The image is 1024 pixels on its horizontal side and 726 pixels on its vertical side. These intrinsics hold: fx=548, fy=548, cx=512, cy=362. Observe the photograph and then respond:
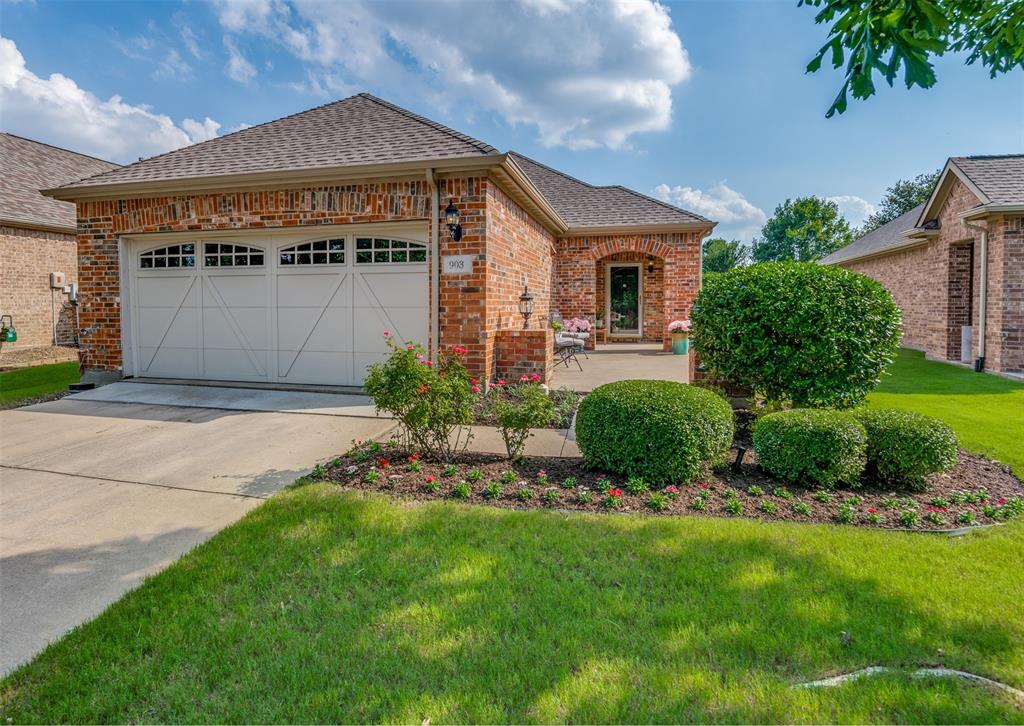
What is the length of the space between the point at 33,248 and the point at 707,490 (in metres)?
17.0

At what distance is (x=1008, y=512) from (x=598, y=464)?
287 centimetres

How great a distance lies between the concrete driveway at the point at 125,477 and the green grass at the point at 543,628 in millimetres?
348

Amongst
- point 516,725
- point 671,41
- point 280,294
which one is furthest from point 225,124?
point 516,725

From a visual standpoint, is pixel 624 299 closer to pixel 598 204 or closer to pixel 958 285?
pixel 598 204

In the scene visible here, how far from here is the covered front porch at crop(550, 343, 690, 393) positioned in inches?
358

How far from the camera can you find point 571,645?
235 centimetres

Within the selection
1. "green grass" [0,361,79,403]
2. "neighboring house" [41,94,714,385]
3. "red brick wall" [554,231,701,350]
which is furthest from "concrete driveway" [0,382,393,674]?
"red brick wall" [554,231,701,350]

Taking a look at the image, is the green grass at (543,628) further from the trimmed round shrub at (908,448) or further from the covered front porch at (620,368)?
the covered front porch at (620,368)

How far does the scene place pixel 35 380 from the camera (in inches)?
389

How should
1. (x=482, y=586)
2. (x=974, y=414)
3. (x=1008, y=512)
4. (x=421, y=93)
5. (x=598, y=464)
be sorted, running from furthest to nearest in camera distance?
(x=421, y=93) < (x=974, y=414) < (x=598, y=464) < (x=1008, y=512) < (x=482, y=586)

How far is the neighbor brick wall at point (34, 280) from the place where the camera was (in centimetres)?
1327

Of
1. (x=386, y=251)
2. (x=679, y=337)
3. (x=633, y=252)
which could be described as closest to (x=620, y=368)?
(x=679, y=337)

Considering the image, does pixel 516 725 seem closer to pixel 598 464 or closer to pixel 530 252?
pixel 598 464

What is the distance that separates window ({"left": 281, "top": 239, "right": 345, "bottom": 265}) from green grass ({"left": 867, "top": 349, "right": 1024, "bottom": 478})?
7.84 meters
